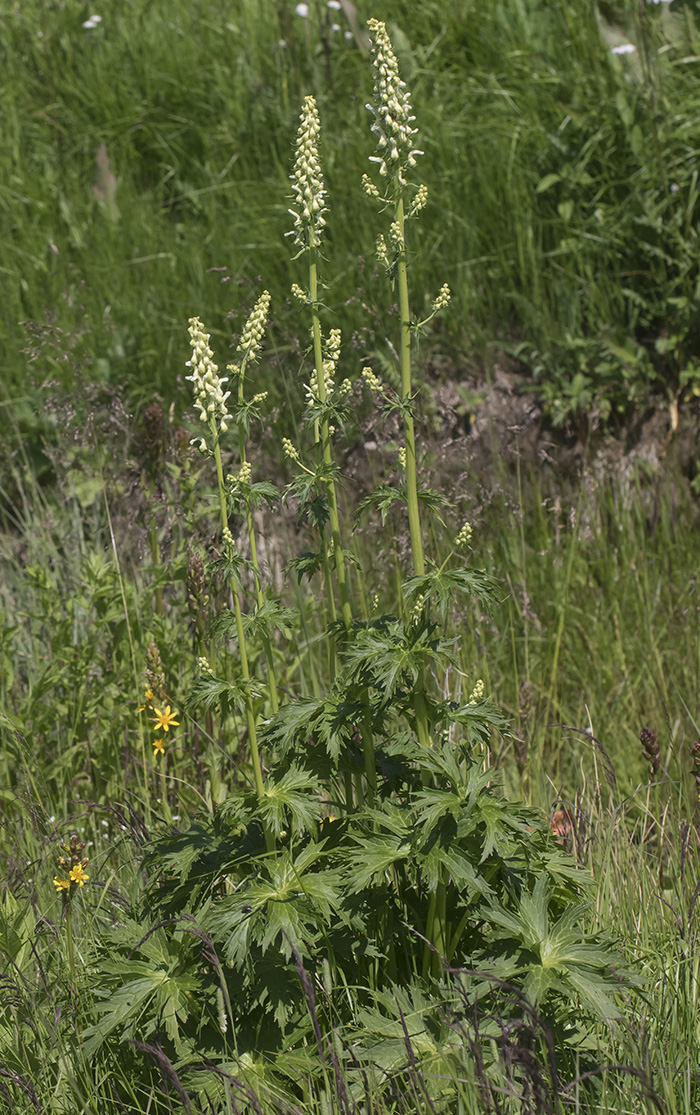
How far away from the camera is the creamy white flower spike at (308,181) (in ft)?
5.97

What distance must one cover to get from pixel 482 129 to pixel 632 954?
3.97 m

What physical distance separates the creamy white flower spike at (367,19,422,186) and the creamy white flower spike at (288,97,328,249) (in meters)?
0.12

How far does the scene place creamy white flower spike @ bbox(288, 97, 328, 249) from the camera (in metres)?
1.82

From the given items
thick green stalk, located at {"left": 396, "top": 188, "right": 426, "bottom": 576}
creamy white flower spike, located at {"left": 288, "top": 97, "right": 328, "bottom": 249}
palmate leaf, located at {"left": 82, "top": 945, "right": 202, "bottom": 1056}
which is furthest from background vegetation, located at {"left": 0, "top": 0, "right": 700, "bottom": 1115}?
creamy white flower spike, located at {"left": 288, "top": 97, "right": 328, "bottom": 249}

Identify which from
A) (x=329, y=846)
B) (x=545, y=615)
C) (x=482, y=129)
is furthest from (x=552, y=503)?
(x=329, y=846)

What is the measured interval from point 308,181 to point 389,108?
0.64ft

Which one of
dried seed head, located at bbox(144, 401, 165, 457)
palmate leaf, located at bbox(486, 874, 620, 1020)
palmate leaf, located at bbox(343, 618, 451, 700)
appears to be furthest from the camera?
dried seed head, located at bbox(144, 401, 165, 457)

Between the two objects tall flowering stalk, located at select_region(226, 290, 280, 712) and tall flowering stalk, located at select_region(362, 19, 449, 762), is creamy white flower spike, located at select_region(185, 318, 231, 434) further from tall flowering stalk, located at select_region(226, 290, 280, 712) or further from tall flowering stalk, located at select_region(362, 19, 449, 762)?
tall flowering stalk, located at select_region(362, 19, 449, 762)

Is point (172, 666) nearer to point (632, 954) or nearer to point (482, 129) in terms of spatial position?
point (632, 954)

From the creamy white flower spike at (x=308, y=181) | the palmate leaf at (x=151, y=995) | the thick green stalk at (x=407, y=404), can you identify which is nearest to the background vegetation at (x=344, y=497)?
the palmate leaf at (x=151, y=995)

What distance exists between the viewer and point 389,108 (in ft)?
5.83

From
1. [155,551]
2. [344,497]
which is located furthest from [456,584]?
[344,497]

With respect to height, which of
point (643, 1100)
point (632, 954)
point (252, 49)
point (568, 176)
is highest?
point (252, 49)

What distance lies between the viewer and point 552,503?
156 inches
